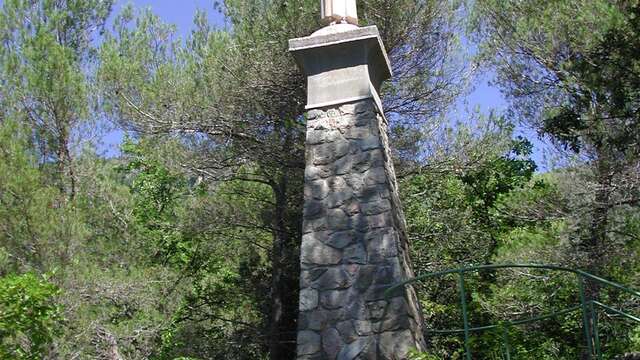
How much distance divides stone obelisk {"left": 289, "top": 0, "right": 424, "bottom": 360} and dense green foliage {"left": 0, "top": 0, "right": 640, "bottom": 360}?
9.31 ft

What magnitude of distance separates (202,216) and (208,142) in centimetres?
99

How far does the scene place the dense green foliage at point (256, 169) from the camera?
8.19 metres

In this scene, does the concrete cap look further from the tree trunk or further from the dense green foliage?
the tree trunk

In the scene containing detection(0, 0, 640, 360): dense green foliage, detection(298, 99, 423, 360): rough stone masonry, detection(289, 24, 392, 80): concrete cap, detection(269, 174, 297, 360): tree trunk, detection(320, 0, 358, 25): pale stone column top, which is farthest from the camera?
detection(269, 174, 297, 360): tree trunk

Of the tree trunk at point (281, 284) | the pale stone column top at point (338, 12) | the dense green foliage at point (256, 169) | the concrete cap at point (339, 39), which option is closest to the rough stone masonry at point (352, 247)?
the concrete cap at point (339, 39)

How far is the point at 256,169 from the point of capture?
9930mm

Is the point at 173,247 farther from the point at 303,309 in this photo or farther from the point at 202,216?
the point at 303,309

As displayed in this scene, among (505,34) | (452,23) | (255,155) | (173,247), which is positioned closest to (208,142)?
(255,155)

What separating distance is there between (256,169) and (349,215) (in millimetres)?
4443

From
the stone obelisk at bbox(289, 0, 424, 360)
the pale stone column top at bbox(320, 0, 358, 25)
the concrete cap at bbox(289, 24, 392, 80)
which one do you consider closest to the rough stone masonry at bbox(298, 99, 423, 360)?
the stone obelisk at bbox(289, 0, 424, 360)

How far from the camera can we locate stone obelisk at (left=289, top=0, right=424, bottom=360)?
5.25 metres

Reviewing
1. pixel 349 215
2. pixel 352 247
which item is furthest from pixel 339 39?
pixel 352 247

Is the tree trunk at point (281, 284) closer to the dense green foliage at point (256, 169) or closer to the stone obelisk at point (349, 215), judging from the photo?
the dense green foliage at point (256, 169)

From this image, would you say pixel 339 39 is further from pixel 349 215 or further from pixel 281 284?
pixel 281 284
